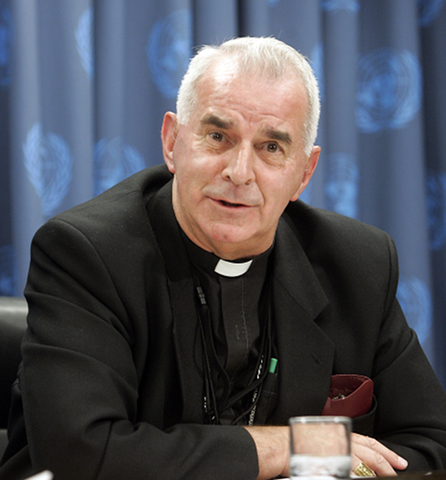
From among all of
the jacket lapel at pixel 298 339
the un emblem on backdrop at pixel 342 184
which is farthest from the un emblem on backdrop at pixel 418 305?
the jacket lapel at pixel 298 339

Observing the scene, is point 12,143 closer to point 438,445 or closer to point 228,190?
point 228,190

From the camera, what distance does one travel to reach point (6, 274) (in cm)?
219

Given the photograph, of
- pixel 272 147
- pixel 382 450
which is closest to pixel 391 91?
pixel 272 147

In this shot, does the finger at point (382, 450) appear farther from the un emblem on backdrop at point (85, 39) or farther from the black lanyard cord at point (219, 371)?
the un emblem on backdrop at point (85, 39)

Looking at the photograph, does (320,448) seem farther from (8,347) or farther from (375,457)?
(8,347)

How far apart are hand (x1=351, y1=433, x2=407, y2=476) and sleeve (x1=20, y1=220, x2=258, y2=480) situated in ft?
0.89

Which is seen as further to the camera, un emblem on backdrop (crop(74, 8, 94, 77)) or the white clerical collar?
un emblem on backdrop (crop(74, 8, 94, 77))

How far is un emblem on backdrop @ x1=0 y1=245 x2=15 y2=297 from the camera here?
2.19m

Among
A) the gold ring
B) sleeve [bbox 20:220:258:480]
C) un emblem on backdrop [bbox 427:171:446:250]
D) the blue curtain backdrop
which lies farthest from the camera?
un emblem on backdrop [bbox 427:171:446:250]

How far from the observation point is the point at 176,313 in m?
1.54

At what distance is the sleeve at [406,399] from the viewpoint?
1528 millimetres

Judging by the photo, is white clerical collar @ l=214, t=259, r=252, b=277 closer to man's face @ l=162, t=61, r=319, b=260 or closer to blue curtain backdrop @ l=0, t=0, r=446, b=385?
man's face @ l=162, t=61, r=319, b=260

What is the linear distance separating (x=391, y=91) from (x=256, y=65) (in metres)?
1.48

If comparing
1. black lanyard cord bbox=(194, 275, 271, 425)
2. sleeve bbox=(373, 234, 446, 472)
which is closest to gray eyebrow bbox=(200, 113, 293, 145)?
black lanyard cord bbox=(194, 275, 271, 425)
